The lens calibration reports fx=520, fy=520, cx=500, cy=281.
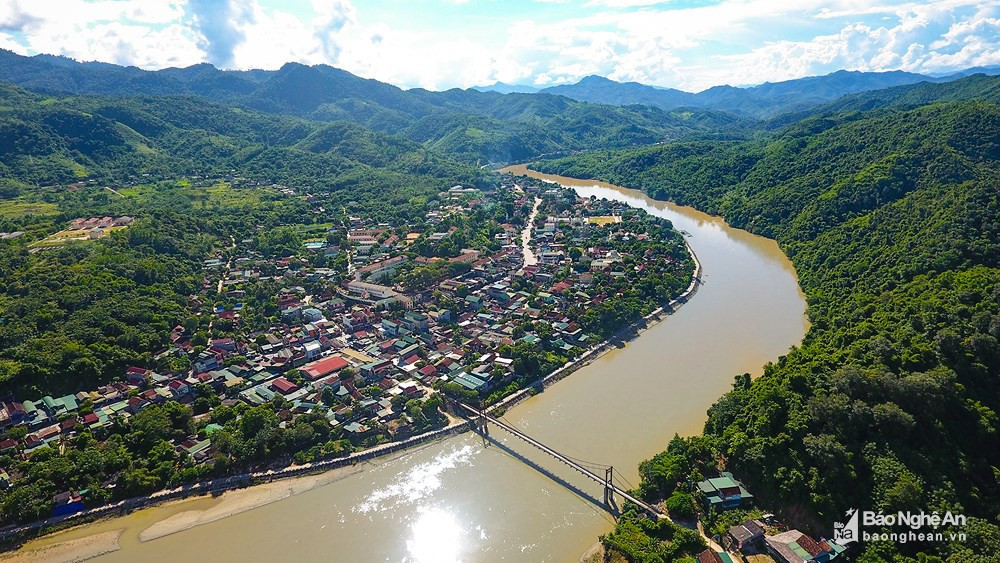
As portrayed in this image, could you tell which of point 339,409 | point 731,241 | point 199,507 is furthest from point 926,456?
point 731,241

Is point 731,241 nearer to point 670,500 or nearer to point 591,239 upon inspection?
point 591,239

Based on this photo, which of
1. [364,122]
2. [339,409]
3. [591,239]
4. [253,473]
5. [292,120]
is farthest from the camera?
[364,122]

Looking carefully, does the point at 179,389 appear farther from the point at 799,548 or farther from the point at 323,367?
the point at 799,548

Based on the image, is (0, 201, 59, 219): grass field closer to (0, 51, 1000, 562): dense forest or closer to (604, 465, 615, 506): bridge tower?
(0, 51, 1000, 562): dense forest

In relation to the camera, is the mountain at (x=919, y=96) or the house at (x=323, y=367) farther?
the mountain at (x=919, y=96)

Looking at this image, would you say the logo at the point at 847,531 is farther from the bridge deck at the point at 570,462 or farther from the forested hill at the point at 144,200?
the forested hill at the point at 144,200

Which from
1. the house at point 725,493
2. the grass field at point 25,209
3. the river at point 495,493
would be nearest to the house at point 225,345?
the river at point 495,493
